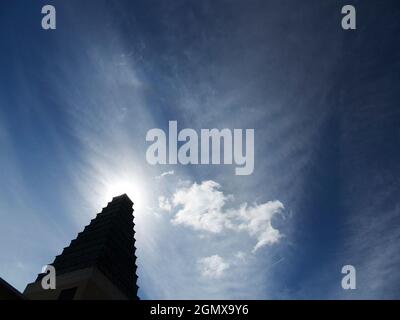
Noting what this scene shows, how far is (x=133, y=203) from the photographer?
4019 cm

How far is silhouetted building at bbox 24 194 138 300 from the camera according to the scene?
24.6 meters

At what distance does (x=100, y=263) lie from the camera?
88.2ft

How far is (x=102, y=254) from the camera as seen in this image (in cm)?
2797

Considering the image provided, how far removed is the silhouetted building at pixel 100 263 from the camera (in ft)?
80.7
